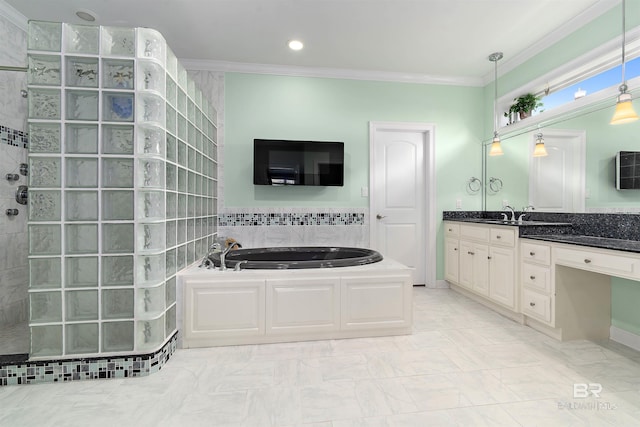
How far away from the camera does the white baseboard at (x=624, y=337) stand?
6.61 ft

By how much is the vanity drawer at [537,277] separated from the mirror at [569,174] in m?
0.68

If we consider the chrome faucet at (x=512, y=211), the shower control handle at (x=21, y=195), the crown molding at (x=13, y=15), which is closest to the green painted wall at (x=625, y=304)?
the chrome faucet at (x=512, y=211)

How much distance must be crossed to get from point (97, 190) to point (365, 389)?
1910 millimetres

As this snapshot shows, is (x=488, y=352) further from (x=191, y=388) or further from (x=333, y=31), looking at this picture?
(x=333, y=31)

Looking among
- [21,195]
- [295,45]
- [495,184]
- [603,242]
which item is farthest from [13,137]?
[495,184]

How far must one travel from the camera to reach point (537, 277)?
7.38 feet

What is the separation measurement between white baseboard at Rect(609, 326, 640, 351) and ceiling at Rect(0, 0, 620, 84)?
2.45 meters

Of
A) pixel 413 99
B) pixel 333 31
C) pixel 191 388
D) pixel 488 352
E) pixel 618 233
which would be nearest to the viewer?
pixel 191 388

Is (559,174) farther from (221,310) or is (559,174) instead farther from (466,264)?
(221,310)

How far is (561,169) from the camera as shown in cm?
258

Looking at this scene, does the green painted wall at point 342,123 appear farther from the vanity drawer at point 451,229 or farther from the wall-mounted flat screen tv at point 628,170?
the wall-mounted flat screen tv at point 628,170

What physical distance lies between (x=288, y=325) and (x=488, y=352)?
1.41 meters

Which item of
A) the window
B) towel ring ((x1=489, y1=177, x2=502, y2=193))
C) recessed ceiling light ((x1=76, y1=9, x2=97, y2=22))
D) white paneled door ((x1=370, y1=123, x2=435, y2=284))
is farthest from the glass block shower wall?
towel ring ((x1=489, y1=177, x2=502, y2=193))

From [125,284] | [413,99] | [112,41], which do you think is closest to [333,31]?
[413,99]
